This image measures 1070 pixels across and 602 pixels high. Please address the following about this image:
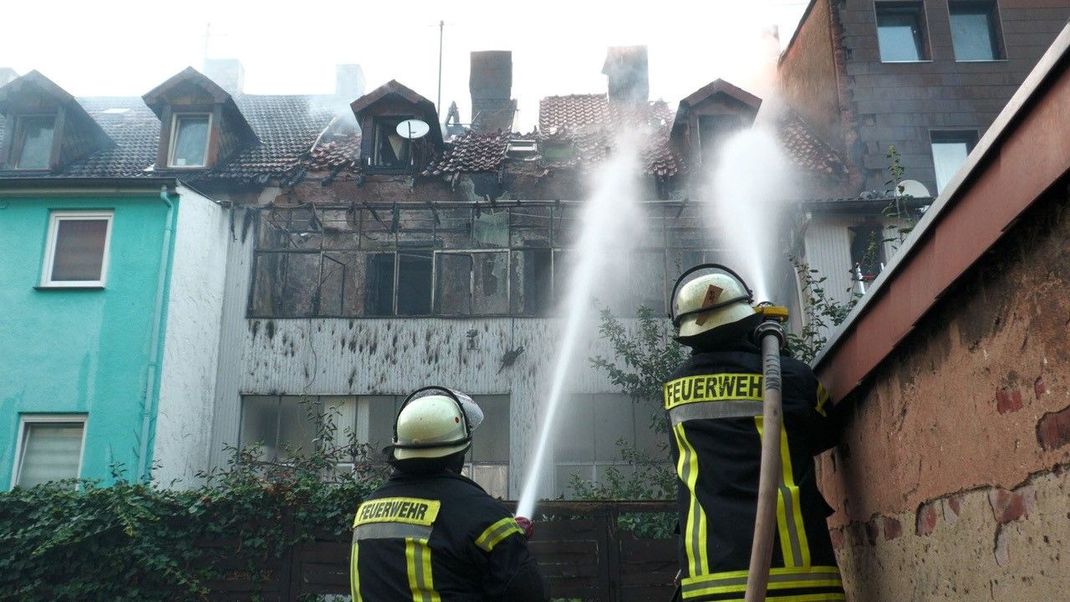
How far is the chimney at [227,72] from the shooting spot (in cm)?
2812

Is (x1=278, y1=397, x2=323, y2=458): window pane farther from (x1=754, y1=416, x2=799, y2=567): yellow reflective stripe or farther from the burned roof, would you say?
(x1=754, y1=416, x2=799, y2=567): yellow reflective stripe

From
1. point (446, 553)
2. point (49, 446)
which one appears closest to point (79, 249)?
point (49, 446)

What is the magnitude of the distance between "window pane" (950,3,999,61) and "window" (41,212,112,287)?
16921 millimetres

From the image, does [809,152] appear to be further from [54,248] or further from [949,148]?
[54,248]

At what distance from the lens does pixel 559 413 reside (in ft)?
46.5

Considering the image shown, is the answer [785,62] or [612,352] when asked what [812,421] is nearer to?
[612,352]

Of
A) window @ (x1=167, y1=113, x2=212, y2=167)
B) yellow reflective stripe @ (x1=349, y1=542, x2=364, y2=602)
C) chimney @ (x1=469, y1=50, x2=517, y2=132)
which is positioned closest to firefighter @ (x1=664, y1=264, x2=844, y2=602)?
yellow reflective stripe @ (x1=349, y1=542, x2=364, y2=602)

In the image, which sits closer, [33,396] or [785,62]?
[33,396]

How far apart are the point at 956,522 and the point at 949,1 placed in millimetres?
18713

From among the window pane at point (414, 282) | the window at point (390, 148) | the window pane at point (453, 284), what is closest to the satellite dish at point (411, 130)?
the window at point (390, 148)

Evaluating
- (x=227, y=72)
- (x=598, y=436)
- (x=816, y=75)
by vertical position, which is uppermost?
(x=227, y=72)

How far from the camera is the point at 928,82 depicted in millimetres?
17156

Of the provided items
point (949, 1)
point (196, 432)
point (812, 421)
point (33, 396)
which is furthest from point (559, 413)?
point (949, 1)

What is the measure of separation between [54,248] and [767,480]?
1388cm
